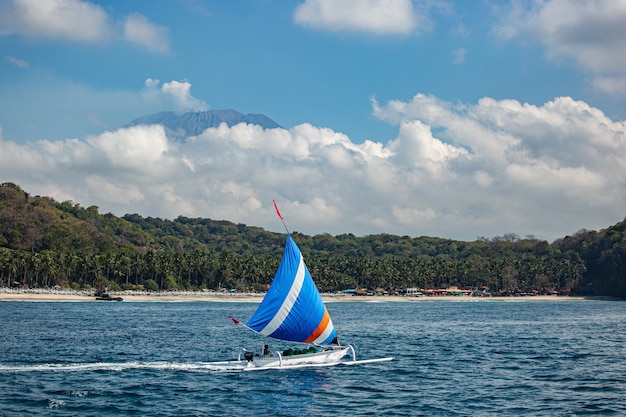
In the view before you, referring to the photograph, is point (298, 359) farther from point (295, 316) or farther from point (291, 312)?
point (291, 312)

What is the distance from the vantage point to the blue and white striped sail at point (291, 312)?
160 ft

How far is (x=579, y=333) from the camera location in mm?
82438

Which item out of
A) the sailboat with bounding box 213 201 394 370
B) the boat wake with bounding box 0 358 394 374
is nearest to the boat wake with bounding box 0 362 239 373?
the boat wake with bounding box 0 358 394 374

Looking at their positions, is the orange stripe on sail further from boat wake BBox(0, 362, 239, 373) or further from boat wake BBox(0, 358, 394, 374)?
boat wake BBox(0, 362, 239, 373)

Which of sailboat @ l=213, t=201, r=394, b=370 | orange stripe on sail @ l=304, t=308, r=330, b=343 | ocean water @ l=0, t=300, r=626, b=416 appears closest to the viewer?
ocean water @ l=0, t=300, r=626, b=416

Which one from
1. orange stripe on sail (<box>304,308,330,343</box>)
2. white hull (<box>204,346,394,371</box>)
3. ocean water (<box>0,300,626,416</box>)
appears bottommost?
ocean water (<box>0,300,626,416</box>)

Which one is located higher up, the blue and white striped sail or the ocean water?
the blue and white striped sail

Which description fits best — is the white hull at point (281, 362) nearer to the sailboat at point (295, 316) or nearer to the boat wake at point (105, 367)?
the sailboat at point (295, 316)

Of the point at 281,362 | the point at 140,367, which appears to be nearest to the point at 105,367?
the point at 140,367

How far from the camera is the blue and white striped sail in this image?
48812 millimetres

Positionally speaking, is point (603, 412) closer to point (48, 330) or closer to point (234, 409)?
point (234, 409)

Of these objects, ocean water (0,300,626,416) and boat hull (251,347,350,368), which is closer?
ocean water (0,300,626,416)

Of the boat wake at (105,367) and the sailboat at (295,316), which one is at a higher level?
the sailboat at (295,316)

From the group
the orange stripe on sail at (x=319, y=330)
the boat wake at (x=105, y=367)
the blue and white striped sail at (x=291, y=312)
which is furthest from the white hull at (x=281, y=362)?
the blue and white striped sail at (x=291, y=312)
